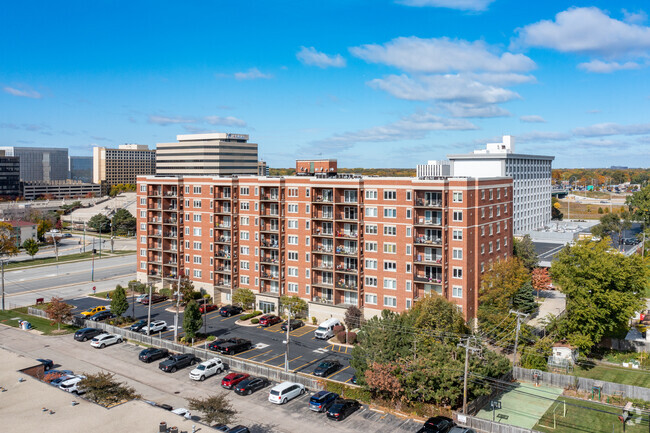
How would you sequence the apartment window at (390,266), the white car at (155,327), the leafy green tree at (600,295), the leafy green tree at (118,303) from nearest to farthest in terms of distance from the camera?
1. the leafy green tree at (600,295)
2. the apartment window at (390,266)
3. the white car at (155,327)
4. the leafy green tree at (118,303)

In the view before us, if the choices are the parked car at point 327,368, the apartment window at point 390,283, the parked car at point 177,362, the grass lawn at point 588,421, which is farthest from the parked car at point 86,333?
the grass lawn at point 588,421

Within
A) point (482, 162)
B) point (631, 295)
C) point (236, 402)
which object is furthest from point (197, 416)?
point (482, 162)

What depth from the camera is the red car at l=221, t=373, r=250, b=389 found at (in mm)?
52581

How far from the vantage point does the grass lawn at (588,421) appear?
43750mm

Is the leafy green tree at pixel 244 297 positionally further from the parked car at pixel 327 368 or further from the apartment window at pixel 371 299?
the parked car at pixel 327 368

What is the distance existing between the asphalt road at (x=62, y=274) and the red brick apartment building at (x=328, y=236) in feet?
79.6

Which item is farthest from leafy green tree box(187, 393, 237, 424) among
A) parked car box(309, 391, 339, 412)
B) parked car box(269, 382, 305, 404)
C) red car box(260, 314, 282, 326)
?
red car box(260, 314, 282, 326)

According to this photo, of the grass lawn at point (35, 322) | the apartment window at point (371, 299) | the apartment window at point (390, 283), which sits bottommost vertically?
the grass lawn at point (35, 322)

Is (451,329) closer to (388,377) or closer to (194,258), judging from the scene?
(388,377)

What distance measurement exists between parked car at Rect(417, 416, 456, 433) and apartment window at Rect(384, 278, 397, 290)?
26612 mm

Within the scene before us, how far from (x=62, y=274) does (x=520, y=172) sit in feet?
430

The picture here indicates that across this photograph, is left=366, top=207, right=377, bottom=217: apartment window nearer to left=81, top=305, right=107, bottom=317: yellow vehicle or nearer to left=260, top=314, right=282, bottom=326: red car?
left=260, top=314, right=282, bottom=326: red car

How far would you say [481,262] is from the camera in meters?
69.0

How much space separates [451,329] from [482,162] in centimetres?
10205
